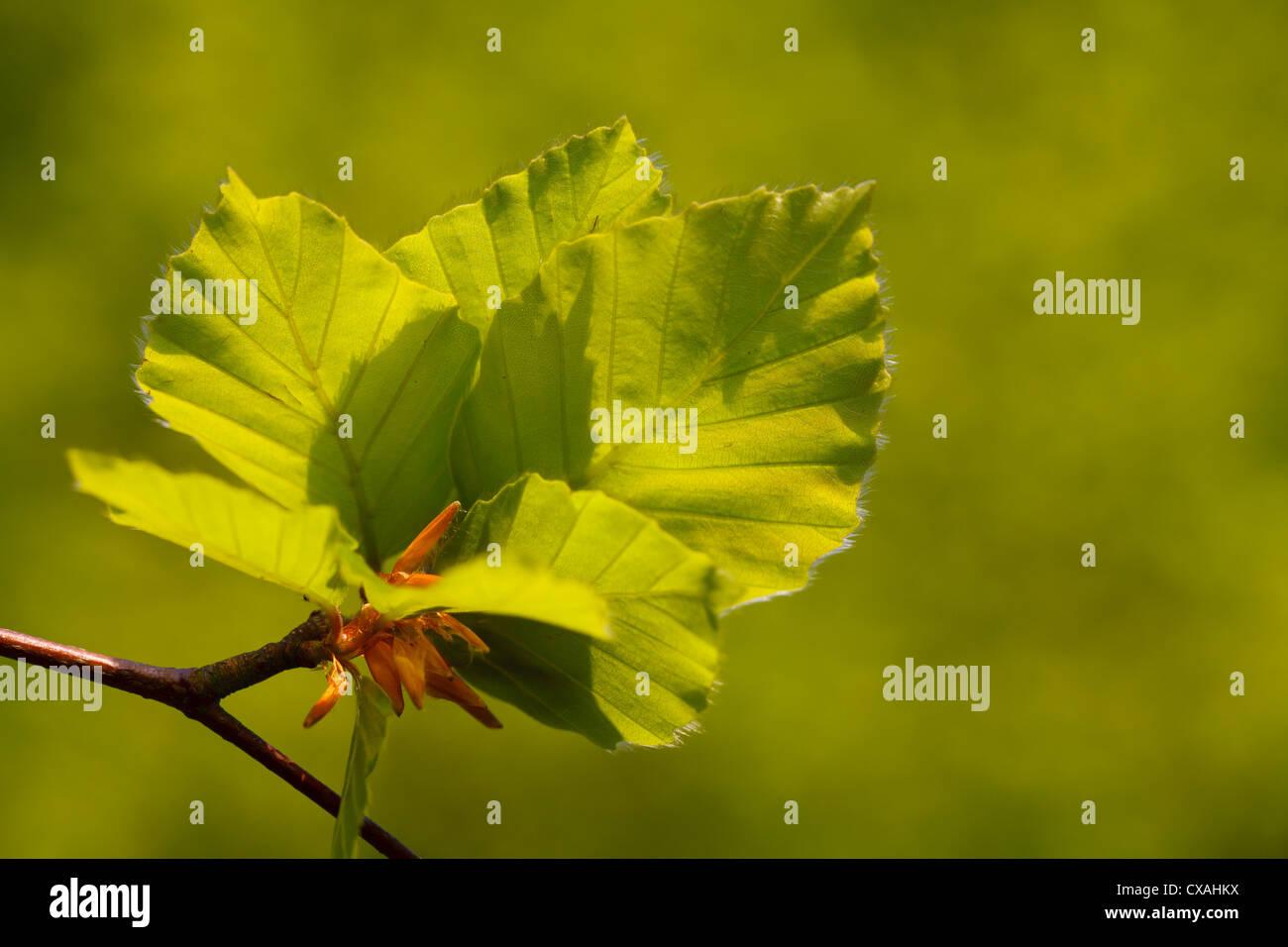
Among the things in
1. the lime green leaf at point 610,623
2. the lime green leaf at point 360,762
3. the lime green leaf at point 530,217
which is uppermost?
the lime green leaf at point 530,217

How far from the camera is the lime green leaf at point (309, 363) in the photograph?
0.87 feet

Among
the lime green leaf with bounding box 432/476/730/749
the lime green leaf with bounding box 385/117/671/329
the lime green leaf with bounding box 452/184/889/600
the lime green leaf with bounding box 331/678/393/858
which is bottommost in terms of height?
the lime green leaf with bounding box 331/678/393/858

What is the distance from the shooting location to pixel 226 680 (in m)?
0.29

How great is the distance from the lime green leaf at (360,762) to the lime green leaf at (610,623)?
1.1 inches

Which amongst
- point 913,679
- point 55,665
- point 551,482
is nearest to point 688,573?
point 551,482

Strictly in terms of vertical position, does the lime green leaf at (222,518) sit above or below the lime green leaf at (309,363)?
below

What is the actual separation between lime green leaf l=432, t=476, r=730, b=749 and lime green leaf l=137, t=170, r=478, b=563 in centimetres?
3

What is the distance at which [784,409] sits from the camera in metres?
0.27

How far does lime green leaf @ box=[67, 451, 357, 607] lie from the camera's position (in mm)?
200

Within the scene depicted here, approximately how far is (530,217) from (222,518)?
0.11 metres

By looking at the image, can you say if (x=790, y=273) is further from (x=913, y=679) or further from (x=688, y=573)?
(x=913, y=679)

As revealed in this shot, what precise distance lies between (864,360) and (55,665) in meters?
0.21

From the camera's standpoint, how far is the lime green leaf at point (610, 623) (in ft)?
0.73

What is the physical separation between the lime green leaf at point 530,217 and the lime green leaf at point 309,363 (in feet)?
0.05
